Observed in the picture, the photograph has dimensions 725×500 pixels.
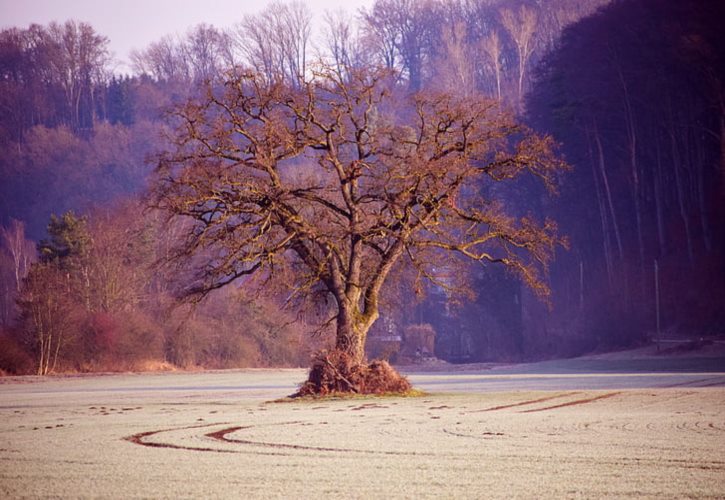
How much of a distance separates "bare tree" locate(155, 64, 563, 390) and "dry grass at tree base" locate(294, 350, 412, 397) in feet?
1.68

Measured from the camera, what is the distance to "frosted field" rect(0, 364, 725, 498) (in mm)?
9102

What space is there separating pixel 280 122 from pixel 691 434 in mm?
14714

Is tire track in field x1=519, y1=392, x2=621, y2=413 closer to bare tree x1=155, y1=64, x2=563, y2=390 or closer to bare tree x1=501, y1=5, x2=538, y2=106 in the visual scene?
bare tree x1=155, y1=64, x2=563, y2=390

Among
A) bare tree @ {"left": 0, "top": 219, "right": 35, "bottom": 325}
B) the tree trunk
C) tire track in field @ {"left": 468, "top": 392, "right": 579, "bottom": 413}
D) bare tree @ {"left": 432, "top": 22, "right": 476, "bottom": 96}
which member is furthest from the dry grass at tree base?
bare tree @ {"left": 432, "top": 22, "right": 476, "bottom": 96}

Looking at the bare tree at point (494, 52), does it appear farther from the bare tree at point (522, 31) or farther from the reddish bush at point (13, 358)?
the reddish bush at point (13, 358)

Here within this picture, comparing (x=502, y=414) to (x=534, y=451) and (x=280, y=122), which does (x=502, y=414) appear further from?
(x=280, y=122)

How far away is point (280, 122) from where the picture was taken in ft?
81.6

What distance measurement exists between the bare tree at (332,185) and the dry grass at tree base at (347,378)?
1.68 ft

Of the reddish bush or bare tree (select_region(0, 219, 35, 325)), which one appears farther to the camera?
bare tree (select_region(0, 219, 35, 325))

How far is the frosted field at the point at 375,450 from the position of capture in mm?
9102

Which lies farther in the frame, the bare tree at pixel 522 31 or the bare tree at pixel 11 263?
the bare tree at pixel 522 31

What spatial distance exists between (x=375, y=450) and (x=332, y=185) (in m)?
14.8

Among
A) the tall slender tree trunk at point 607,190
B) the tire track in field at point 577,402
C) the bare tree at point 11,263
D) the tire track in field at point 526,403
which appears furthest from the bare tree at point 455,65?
the tire track in field at point 577,402

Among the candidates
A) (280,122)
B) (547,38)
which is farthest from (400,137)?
(547,38)
